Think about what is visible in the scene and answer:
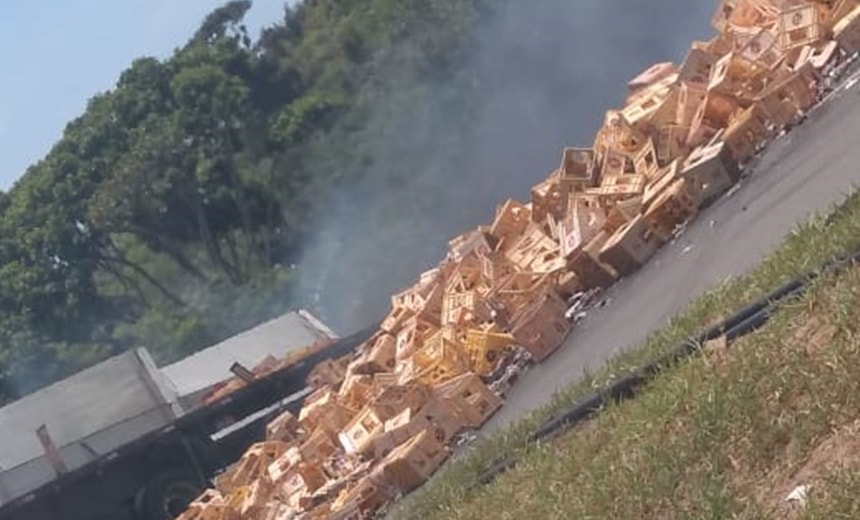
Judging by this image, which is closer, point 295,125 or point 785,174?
point 785,174

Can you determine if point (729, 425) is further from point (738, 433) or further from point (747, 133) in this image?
point (747, 133)

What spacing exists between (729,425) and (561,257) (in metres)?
9.25

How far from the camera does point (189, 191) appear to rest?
177ft

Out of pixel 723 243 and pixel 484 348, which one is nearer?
pixel 723 243

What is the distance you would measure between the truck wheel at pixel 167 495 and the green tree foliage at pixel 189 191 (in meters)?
22.7

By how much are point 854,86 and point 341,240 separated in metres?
32.6

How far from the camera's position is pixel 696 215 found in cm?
1667

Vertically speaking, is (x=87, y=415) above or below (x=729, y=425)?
above

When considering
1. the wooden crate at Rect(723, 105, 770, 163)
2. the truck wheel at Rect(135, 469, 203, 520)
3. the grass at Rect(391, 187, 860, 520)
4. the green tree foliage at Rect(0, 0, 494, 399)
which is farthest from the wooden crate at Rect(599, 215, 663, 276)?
the green tree foliage at Rect(0, 0, 494, 399)

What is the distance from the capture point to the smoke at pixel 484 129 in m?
42.1

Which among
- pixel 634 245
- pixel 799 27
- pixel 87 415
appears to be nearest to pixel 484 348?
pixel 634 245

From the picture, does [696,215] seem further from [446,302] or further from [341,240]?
[341,240]

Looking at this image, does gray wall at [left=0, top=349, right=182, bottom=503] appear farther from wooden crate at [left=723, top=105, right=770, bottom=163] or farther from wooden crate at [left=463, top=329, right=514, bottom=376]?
wooden crate at [left=723, top=105, right=770, bottom=163]

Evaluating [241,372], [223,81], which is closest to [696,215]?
[241,372]
